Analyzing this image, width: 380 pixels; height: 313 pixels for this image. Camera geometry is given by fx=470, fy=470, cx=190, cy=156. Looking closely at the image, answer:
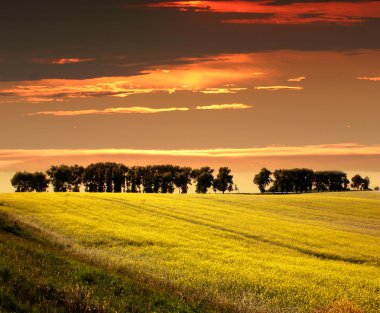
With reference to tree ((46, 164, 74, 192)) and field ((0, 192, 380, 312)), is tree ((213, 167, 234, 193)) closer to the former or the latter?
tree ((46, 164, 74, 192))

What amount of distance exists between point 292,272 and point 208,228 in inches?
758

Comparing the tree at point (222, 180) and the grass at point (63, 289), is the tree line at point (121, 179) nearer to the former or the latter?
the tree at point (222, 180)

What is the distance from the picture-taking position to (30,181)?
18225 centimetres

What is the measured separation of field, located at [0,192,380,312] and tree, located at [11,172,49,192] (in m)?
124

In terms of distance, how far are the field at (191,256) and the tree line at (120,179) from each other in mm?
118913

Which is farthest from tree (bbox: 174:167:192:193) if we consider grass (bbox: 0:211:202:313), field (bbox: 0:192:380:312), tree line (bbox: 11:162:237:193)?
grass (bbox: 0:211:202:313)

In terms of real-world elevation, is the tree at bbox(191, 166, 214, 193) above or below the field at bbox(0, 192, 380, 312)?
above

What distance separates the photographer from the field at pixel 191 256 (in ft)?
59.0

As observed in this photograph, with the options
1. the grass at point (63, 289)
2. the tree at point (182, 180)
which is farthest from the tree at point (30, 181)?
the grass at point (63, 289)

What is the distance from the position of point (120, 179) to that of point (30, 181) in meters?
34.6

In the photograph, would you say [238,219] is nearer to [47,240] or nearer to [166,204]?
[166,204]

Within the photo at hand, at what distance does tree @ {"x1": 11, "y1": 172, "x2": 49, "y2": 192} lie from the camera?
181 meters

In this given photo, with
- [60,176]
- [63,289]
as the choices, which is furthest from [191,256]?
[60,176]

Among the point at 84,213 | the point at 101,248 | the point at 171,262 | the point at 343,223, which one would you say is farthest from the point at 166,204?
the point at 171,262
